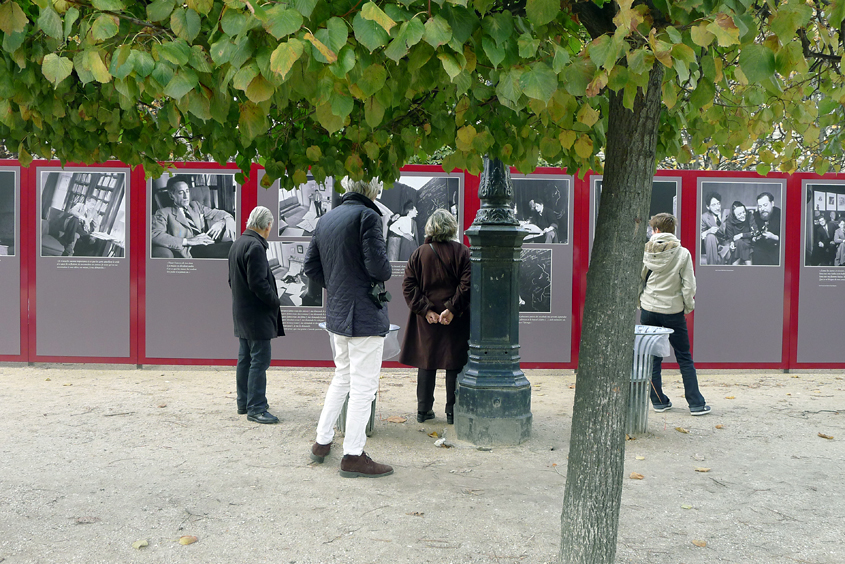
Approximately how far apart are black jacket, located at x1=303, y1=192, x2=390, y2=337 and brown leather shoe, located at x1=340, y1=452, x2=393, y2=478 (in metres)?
0.82

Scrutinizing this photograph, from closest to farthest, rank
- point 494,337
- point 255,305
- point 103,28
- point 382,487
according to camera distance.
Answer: point 103,28 → point 382,487 → point 494,337 → point 255,305

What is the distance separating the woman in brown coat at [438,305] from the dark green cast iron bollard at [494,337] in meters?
0.27

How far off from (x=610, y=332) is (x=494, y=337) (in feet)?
8.89

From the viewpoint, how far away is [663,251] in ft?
21.9

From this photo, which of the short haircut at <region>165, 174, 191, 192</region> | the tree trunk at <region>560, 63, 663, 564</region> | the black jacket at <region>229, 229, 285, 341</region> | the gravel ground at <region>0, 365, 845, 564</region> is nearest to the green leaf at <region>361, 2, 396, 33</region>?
the tree trunk at <region>560, 63, 663, 564</region>

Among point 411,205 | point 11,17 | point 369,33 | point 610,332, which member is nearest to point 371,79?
point 369,33

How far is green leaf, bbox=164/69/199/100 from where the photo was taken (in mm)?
2061

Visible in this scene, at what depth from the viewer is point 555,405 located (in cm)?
711

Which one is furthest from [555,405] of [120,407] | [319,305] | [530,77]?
[530,77]

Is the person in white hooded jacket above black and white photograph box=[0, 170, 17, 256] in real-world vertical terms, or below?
below

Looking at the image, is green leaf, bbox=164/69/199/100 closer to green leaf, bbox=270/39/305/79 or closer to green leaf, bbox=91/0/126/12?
green leaf, bbox=91/0/126/12

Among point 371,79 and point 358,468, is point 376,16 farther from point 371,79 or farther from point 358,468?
point 358,468

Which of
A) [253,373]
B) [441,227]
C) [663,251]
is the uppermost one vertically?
[441,227]

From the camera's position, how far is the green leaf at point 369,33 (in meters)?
1.94
